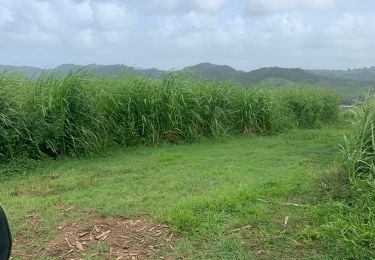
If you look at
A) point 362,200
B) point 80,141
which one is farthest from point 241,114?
point 362,200

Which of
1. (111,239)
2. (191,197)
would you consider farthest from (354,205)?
(111,239)

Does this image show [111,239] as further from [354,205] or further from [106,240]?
[354,205]

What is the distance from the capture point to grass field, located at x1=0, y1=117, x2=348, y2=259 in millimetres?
3328

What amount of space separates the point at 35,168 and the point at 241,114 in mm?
4810

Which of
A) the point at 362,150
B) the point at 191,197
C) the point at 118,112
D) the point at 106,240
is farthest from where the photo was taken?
the point at 118,112

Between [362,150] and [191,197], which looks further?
[191,197]

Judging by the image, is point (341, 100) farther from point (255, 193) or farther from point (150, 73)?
point (255, 193)

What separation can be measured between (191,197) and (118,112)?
367cm

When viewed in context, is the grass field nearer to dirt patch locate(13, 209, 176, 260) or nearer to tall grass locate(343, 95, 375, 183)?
dirt patch locate(13, 209, 176, 260)

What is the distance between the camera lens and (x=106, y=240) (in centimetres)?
345

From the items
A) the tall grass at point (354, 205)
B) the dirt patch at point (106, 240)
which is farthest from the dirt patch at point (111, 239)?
the tall grass at point (354, 205)

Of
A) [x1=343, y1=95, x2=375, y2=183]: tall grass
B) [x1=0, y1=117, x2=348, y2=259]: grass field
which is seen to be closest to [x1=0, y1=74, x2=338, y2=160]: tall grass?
[x1=0, y1=117, x2=348, y2=259]: grass field

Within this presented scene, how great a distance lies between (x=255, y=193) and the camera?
4.30m

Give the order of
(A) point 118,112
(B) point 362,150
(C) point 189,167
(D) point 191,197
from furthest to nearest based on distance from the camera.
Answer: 1. (A) point 118,112
2. (C) point 189,167
3. (D) point 191,197
4. (B) point 362,150
